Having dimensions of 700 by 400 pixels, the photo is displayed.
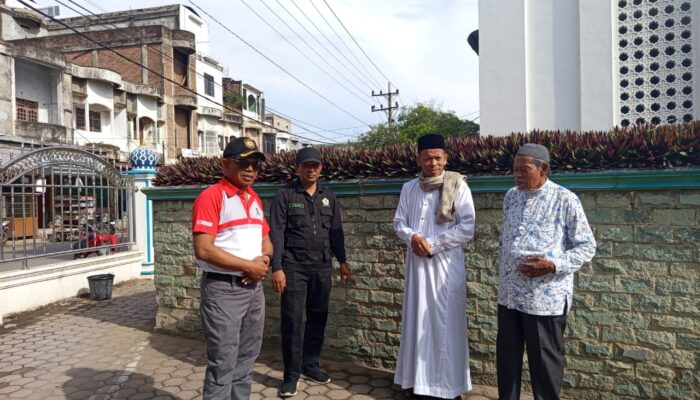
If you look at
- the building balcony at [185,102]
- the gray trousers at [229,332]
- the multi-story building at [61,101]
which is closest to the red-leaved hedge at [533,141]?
the gray trousers at [229,332]

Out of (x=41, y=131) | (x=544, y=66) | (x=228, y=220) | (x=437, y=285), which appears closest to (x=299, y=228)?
(x=228, y=220)

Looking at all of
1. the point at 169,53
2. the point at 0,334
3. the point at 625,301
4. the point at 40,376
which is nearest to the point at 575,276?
the point at 625,301

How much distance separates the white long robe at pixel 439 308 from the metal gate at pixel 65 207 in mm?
5672

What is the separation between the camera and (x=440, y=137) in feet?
10.8

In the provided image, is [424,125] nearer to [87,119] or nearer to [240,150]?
[87,119]

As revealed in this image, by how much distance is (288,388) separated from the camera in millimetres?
3590

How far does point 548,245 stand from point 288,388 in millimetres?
2185

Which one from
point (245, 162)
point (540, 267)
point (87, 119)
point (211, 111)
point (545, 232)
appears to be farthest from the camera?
point (211, 111)

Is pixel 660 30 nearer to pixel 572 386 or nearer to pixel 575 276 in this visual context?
pixel 575 276

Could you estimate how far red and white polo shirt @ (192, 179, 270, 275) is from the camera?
287 centimetres

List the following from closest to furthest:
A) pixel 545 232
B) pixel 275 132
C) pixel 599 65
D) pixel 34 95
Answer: pixel 545 232 < pixel 599 65 < pixel 34 95 < pixel 275 132

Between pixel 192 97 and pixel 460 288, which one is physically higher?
pixel 192 97

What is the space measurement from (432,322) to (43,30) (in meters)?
35.4

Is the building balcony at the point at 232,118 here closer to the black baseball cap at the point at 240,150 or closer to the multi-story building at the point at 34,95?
the multi-story building at the point at 34,95
